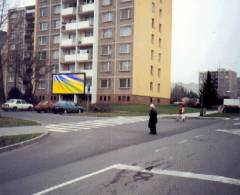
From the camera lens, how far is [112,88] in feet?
161

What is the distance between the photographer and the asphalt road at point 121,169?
19.6ft

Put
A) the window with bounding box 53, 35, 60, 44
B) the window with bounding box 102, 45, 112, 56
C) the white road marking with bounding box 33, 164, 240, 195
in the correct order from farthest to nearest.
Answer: the window with bounding box 53, 35, 60, 44
the window with bounding box 102, 45, 112, 56
the white road marking with bounding box 33, 164, 240, 195

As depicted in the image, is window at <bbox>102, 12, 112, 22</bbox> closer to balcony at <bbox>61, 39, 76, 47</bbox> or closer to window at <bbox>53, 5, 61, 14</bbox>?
balcony at <bbox>61, 39, 76, 47</bbox>

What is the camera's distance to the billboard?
4197cm

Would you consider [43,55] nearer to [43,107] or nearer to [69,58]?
[69,58]

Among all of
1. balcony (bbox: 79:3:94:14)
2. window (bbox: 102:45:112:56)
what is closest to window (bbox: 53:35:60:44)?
balcony (bbox: 79:3:94:14)

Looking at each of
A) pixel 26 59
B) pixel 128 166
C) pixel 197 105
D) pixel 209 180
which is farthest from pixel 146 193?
pixel 197 105

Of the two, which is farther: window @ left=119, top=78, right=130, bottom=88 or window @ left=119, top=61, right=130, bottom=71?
window @ left=119, top=61, right=130, bottom=71

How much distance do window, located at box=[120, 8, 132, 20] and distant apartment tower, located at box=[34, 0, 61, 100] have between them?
13476mm

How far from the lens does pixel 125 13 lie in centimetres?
4884

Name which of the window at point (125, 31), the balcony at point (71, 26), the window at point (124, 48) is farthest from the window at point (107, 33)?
the balcony at point (71, 26)

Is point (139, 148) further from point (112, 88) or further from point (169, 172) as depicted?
point (112, 88)

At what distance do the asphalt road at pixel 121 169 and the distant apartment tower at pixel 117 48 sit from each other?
36.0 meters

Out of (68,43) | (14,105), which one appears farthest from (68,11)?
(14,105)
